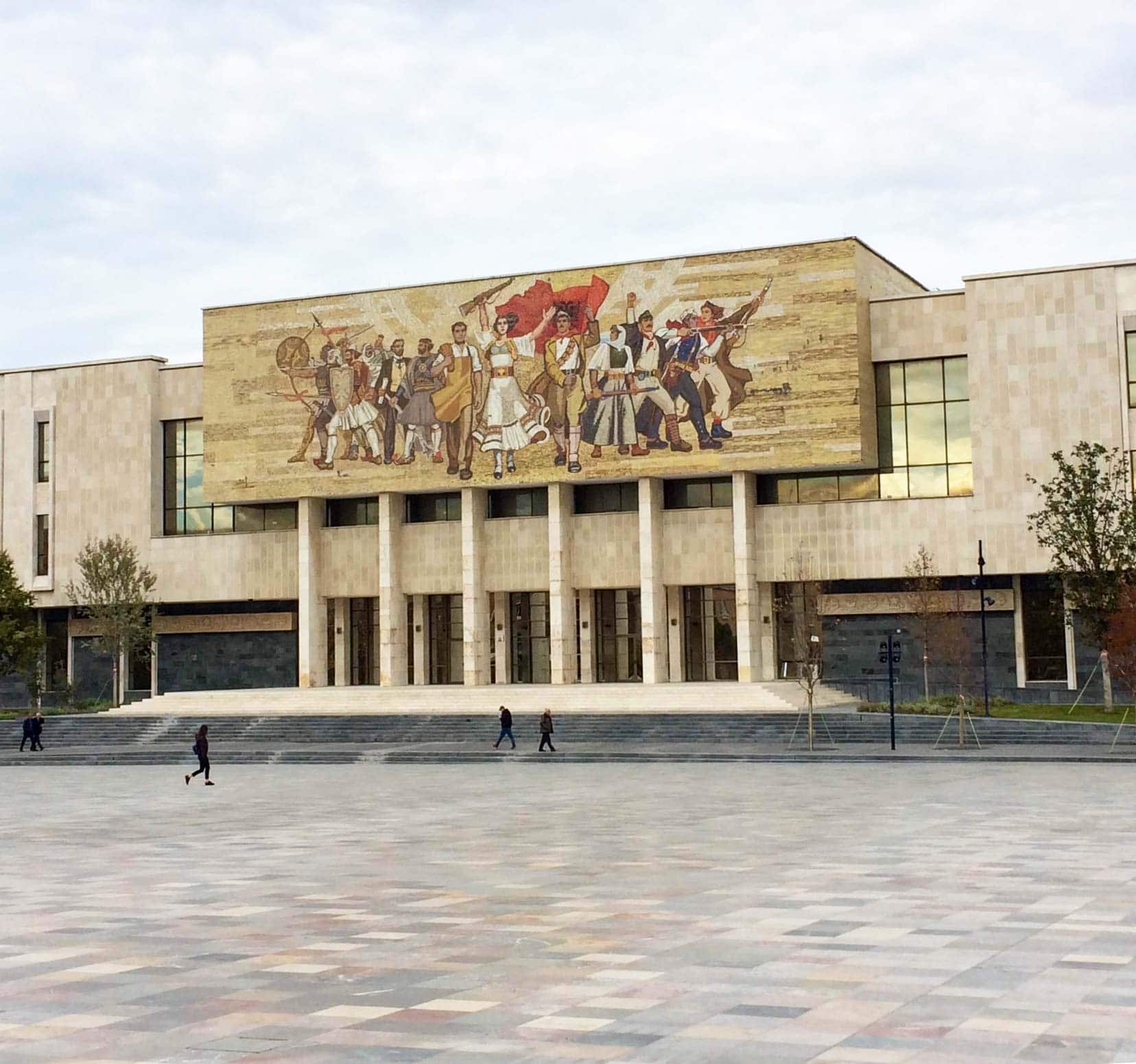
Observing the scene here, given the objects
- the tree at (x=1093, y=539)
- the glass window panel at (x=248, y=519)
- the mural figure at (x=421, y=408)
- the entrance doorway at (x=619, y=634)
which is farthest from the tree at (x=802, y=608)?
the glass window panel at (x=248, y=519)

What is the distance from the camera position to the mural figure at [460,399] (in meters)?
61.4

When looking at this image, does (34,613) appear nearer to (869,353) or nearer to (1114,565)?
(869,353)

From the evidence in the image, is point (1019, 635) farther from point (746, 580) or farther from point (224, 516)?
point (224, 516)

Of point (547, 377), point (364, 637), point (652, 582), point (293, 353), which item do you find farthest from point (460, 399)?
point (364, 637)

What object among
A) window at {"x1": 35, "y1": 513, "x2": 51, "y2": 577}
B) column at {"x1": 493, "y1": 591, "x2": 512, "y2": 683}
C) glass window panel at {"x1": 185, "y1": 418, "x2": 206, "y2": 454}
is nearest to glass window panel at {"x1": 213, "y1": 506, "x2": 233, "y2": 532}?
glass window panel at {"x1": 185, "y1": 418, "x2": 206, "y2": 454}

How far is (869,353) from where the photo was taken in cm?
5778

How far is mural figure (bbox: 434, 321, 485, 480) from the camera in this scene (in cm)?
6144

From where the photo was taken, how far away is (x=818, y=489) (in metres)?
59.1

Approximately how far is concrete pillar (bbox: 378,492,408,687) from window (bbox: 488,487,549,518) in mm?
3974

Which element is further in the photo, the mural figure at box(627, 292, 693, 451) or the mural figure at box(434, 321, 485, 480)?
the mural figure at box(434, 321, 485, 480)

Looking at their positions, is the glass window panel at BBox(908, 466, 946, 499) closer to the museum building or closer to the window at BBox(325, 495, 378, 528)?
the museum building

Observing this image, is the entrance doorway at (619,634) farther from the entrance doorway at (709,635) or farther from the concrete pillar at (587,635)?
the entrance doorway at (709,635)

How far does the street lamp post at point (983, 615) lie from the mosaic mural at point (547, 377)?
20.1 feet

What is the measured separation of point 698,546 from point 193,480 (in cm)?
2332
